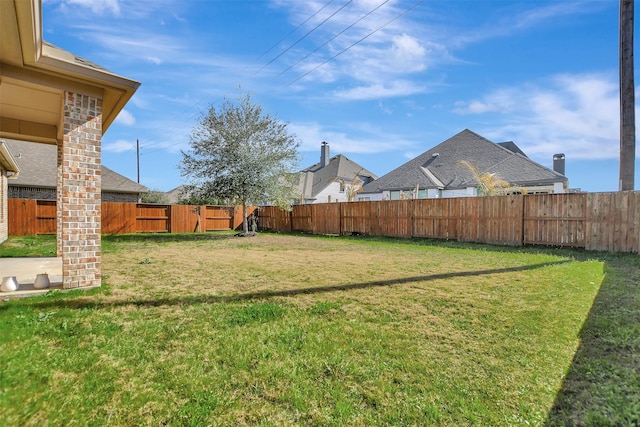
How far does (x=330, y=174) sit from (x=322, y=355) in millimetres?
29327

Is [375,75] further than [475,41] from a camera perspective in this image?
Yes

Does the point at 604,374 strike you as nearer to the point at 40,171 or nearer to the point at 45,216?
the point at 45,216

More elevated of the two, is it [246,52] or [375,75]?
[246,52]

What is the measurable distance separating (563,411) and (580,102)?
12.5 meters

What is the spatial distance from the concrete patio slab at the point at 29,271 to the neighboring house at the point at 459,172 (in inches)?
702

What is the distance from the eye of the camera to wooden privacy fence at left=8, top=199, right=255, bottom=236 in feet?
44.8

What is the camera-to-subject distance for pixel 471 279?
5309mm

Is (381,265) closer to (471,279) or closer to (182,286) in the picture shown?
(471,279)

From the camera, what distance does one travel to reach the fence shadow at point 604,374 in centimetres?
183

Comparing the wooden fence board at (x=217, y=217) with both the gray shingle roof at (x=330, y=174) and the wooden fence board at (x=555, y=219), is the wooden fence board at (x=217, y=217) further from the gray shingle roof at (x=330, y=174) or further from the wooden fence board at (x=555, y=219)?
the wooden fence board at (x=555, y=219)

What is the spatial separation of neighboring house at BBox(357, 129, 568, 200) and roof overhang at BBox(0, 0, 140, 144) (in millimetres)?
17277

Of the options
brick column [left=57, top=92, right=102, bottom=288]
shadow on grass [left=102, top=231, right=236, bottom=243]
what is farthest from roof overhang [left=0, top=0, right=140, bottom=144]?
shadow on grass [left=102, top=231, right=236, bottom=243]

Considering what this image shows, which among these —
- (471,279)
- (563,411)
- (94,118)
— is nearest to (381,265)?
(471,279)

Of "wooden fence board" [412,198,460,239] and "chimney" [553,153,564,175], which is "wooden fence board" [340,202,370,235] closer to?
"wooden fence board" [412,198,460,239]
